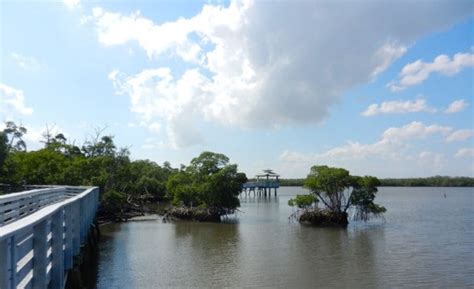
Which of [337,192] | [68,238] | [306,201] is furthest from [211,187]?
[68,238]

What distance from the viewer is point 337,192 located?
40.1 meters

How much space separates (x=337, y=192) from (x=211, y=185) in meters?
12.2

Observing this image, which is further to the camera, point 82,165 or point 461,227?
point 82,165

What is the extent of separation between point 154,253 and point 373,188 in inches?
854

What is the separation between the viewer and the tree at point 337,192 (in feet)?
130

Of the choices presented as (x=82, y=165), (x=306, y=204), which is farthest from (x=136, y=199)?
(x=306, y=204)

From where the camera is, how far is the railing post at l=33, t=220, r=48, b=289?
6.54m

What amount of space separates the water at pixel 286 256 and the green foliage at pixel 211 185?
17.8ft

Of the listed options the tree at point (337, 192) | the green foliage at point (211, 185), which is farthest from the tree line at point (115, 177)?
the tree at point (337, 192)

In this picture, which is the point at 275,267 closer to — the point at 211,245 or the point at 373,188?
the point at 211,245

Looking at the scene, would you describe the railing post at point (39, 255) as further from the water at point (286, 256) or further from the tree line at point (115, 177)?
the tree line at point (115, 177)

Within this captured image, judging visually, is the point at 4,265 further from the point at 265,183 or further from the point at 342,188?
the point at 265,183

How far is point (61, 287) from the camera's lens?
8414mm

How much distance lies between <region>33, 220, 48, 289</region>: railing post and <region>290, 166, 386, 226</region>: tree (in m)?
34.7
